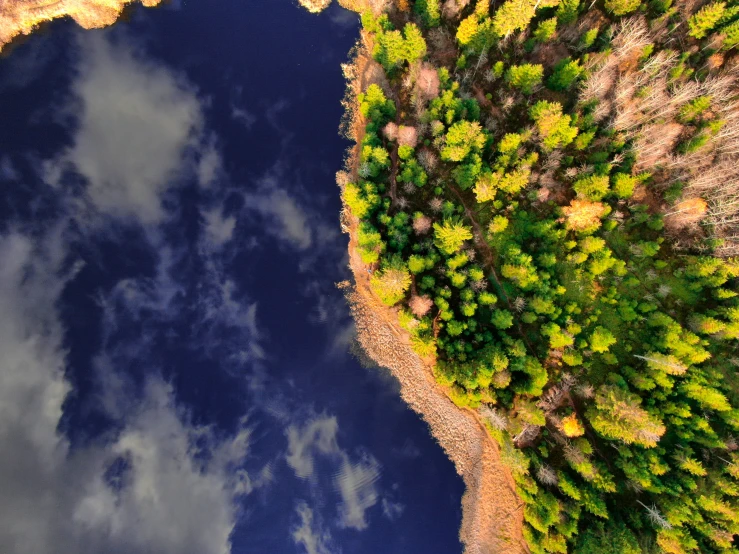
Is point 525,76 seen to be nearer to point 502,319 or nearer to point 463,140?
point 463,140

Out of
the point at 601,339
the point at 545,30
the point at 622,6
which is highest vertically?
the point at 545,30

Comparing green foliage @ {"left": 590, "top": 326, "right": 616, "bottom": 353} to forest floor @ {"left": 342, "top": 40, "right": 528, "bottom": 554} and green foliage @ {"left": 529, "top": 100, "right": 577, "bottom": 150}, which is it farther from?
green foliage @ {"left": 529, "top": 100, "right": 577, "bottom": 150}

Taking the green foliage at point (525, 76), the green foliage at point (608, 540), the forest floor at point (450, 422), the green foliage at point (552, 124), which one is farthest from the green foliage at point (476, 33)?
the green foliage at point (608, 540)

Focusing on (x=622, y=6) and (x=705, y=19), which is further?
(x=622, y=6)

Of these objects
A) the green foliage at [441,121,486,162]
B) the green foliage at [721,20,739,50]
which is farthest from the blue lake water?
the green foliage at [721,20,739,50]

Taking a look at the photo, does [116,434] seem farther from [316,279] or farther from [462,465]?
[462,465]

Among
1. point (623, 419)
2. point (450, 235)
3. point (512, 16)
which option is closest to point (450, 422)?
point (623, 419)

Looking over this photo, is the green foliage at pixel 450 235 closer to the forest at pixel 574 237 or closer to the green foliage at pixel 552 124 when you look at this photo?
the forest at pixel 574 237
